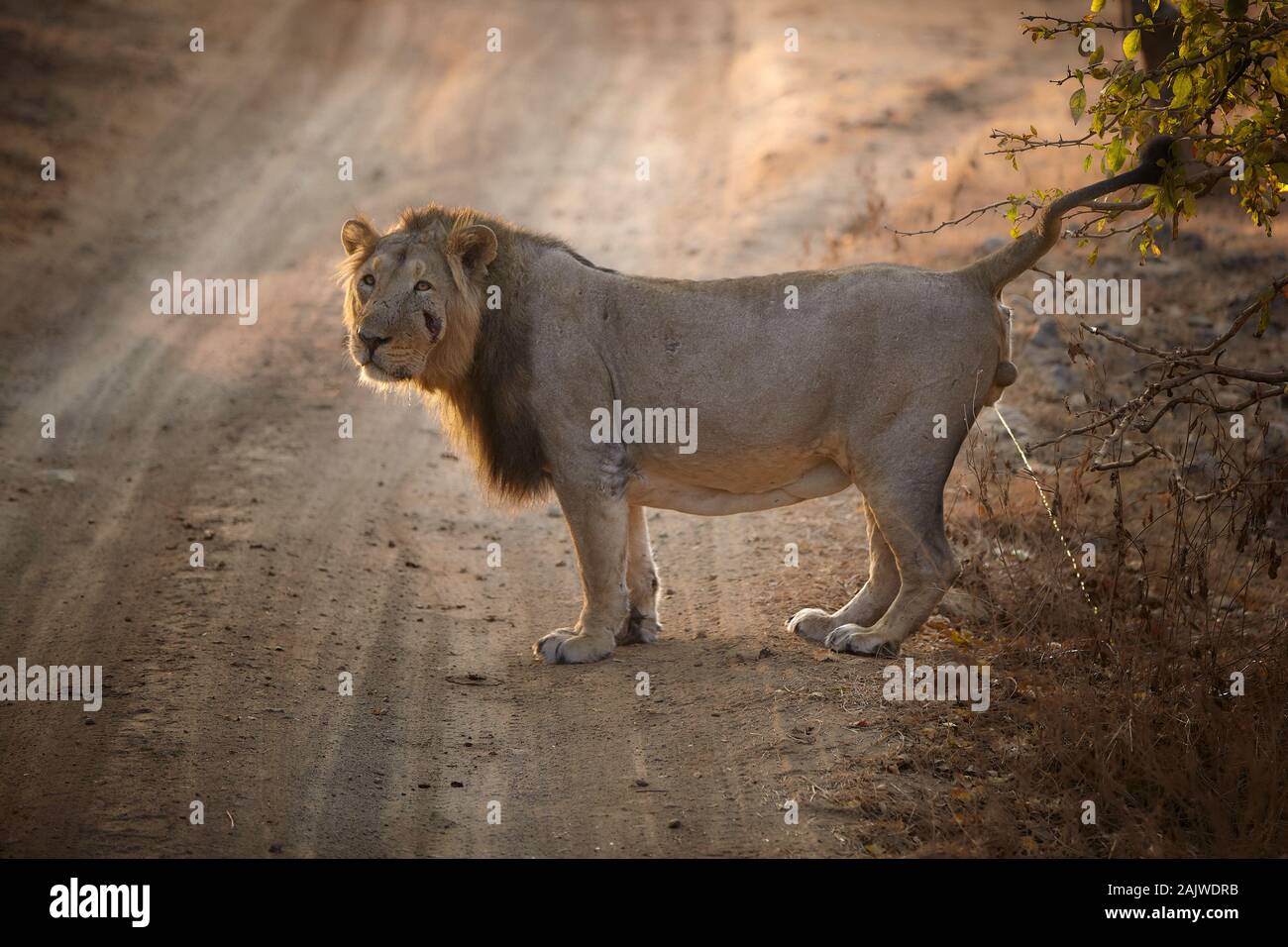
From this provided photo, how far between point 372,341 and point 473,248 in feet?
2.58

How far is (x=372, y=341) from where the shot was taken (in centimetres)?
704

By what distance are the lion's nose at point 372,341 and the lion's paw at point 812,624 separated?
9.52ft

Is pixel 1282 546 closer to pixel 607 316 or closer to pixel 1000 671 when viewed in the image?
pixel 1000 671

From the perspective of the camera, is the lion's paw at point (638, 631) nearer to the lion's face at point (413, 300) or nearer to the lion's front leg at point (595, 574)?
the lion's front leg at point (595, 574)

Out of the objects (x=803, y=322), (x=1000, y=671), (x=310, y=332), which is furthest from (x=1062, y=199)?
(x=310, y=332)

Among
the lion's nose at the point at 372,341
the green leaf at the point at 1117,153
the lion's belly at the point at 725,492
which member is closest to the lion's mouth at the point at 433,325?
the lion's nose at the point at 372,341

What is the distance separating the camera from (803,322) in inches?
280

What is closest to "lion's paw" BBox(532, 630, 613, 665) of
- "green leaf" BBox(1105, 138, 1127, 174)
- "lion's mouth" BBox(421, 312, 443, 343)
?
"lion's mouth" BBox(421, 312, 443, 343)

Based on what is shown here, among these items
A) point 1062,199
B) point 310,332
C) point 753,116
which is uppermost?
point 753,116

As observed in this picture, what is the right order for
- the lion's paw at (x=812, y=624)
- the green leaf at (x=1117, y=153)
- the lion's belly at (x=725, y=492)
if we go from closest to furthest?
1. the green leaf at (x=1117, y=153)
2. the lion's belly at (x=725, y=492)
3. the lion's paw at (x=812, y=624)

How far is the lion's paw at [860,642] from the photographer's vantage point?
7.14 meters

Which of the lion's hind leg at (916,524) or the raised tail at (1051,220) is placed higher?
the raised tail at (1051,220)

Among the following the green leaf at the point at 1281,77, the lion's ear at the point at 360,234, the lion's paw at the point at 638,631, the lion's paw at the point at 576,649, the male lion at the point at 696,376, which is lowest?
the lion's paw at the point at 576,649
